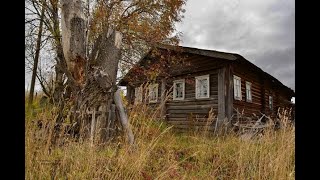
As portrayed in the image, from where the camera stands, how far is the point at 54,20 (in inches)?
472

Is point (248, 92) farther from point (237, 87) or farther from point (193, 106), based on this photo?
point (193, 106)

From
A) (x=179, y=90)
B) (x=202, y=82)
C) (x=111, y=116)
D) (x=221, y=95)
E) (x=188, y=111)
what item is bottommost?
(x=188, y=111)

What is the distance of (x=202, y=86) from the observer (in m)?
12.6

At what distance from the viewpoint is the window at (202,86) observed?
486 inches

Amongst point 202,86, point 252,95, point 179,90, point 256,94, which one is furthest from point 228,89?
point 256,94

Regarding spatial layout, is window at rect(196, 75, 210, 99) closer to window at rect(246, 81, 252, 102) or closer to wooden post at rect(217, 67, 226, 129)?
wooden post at rect(217, 67, 226, 129)

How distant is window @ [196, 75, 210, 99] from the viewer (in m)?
12.3

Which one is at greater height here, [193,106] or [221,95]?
[221,95]

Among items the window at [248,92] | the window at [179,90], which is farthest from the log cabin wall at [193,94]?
the window at [248,92]

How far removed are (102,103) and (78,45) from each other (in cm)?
89

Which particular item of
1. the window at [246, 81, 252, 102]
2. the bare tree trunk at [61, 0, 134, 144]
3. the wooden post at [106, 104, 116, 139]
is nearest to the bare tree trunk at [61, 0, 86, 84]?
the bare tree trunk at [61, 0, 134, 144]

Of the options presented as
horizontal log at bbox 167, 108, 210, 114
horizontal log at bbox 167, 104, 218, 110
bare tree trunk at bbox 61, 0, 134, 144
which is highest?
bare tree trunk at bbox 61, 0, 134, 144
